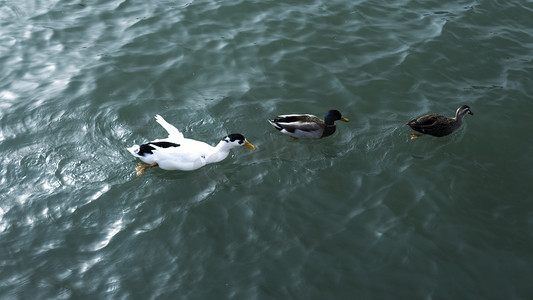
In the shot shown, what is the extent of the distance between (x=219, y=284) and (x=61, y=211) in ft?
7.86

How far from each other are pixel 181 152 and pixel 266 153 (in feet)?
4.30

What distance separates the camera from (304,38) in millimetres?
9773

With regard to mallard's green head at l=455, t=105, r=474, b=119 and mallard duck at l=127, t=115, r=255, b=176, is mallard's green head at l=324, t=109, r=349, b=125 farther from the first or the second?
mallard's green head at l=455, t=105, r=474, b=119

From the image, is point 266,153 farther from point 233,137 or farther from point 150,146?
point 150,146

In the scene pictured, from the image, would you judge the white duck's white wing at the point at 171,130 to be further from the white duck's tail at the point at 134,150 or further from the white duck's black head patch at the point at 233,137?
the white duck's black head patch at the point at 233,137

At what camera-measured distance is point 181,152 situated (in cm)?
684

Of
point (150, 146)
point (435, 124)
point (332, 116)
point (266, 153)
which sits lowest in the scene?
point (266, 153)

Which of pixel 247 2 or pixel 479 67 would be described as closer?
pixel 479 67

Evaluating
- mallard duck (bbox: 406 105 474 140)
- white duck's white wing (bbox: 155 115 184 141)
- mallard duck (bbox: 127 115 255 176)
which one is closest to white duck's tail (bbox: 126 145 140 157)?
mallard duck (bbox: 127 115 255 176)

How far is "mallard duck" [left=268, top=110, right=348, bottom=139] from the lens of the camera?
7.51 meters

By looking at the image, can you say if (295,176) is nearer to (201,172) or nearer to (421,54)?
(201,172)

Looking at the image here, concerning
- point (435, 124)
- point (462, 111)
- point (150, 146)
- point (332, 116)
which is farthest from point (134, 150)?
point (462, 111)

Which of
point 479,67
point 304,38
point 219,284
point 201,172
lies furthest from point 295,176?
point 479,67

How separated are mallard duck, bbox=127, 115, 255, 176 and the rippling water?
8.2 inches
